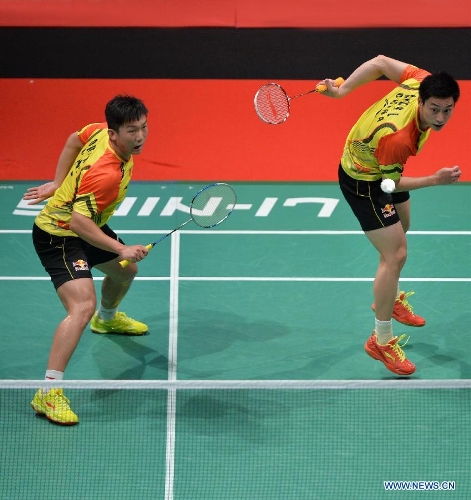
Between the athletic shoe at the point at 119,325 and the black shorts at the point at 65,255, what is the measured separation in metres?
0.73

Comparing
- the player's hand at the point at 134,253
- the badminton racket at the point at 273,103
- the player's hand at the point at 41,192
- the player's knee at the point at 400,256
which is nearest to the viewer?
the player's hand at the point at 134,253

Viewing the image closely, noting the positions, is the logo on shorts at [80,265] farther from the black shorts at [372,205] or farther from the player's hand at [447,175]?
the player's hand at [447,175]

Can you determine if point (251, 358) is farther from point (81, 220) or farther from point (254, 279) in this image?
point (81, 220)

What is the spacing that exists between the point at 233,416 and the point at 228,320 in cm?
128

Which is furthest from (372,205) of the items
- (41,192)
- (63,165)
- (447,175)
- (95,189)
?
(41,192)

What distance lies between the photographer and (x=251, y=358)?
7043 mm

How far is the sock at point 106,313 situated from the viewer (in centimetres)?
729

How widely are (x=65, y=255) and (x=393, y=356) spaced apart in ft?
7.33

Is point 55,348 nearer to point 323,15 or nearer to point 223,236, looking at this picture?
point 223,236

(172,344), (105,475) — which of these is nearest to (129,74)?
(172,344)

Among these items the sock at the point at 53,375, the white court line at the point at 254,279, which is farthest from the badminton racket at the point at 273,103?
the sock at the point at 53,375

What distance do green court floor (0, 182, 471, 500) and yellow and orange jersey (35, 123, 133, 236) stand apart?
3.45ft

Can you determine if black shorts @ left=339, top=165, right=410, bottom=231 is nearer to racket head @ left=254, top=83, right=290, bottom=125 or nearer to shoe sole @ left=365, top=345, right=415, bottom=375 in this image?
shoe sole @ left=365, top=345, right=415, bottom=375

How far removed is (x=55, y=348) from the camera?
20.6 feet
